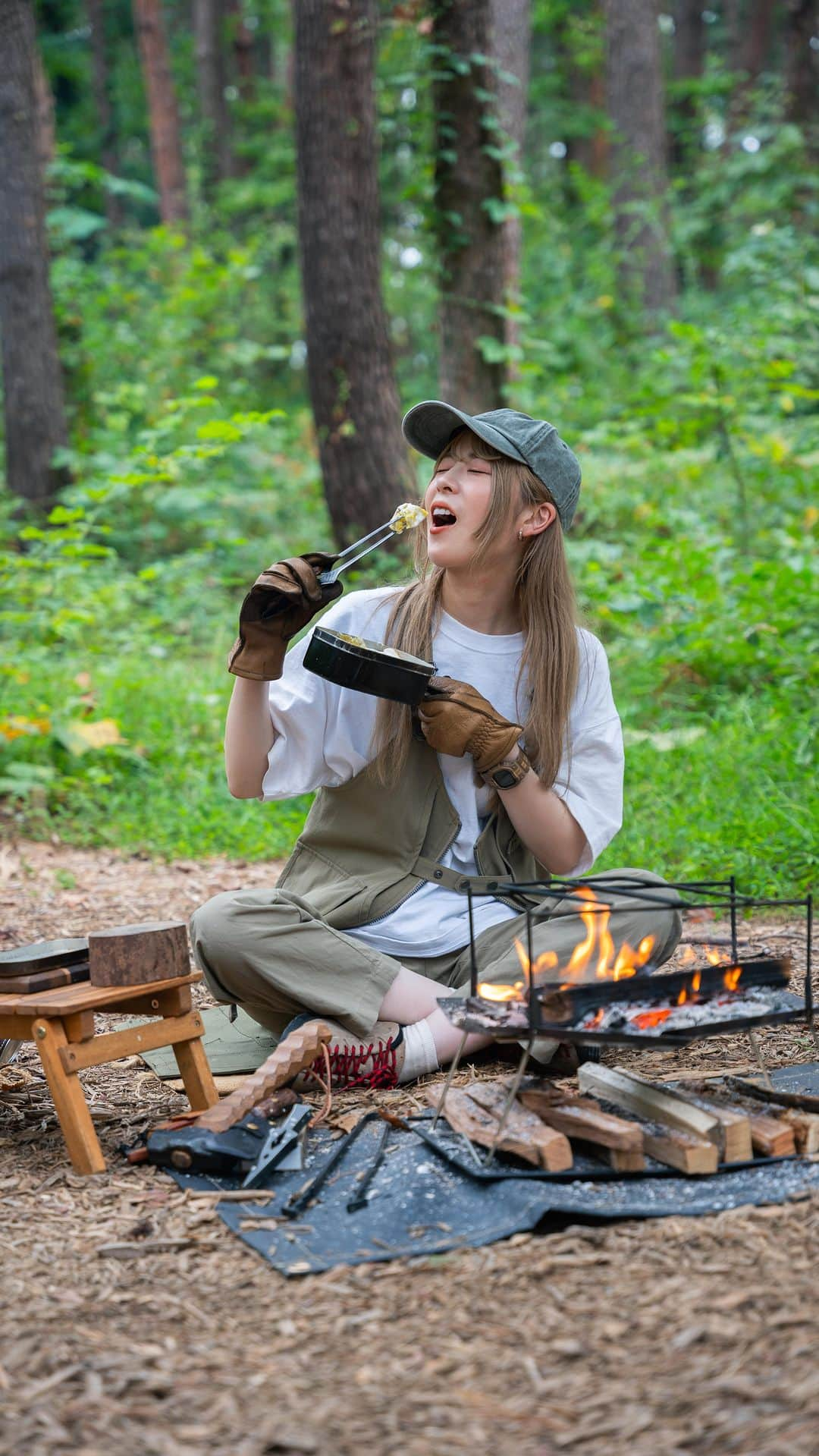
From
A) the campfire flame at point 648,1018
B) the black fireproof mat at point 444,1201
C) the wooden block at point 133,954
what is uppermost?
the wooden block at point 133,954

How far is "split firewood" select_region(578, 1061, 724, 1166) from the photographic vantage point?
90.0 inches

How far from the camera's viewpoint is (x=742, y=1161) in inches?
89.4

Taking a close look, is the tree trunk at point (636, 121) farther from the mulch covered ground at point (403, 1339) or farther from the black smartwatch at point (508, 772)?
the mulch covered ground at point (403, 1339)

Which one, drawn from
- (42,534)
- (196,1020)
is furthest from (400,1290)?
(42,534)

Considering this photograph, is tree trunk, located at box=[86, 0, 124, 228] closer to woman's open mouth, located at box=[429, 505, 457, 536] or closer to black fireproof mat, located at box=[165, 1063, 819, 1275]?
woman's open mouth, located at box=[429, 505, 457, 536]

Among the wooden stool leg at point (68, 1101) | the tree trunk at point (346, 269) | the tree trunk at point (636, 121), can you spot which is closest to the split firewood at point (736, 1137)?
the wooden stool leg at point (68, 1101)

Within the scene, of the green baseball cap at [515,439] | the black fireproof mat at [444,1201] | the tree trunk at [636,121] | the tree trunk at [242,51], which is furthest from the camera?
the tree trunk at [242,51]

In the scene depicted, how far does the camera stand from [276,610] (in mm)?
2621

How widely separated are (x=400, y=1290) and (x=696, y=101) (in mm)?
18390

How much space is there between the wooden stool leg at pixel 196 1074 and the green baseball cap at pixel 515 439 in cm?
151

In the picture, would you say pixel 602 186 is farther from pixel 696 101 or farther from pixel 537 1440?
pixel 537 1440

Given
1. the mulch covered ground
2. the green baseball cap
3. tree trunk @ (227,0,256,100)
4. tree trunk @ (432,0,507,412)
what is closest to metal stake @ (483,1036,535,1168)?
the mulch covered ground

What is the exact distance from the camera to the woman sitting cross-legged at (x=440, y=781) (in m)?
2.82

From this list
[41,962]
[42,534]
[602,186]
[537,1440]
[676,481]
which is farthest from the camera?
[602,186]
